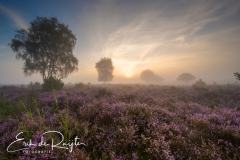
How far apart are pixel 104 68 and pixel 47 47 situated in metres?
30.8

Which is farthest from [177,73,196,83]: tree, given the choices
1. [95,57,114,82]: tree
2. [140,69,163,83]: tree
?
[95,57,114,82]: tree

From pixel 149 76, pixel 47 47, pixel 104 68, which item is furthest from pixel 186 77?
pixel 47 47

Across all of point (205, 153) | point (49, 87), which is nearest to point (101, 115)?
point (205, 153)

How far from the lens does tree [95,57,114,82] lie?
48031 millimetres

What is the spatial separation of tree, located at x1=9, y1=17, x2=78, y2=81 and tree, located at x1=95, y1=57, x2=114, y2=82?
2691 cm

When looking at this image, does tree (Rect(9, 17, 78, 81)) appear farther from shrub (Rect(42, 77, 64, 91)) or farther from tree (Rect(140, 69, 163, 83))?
tree (Rect(140, 69, 163, 83))

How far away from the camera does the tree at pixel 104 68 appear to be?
4803 cm

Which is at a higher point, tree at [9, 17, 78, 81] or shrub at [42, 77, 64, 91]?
tree at [9, 17, 78, 81]

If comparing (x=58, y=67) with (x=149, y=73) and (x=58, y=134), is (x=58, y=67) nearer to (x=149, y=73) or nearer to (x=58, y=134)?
(x=58, y=134)

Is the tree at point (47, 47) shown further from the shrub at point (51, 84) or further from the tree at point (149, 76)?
the tree at point (149, 76)

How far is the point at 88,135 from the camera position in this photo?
267 cm

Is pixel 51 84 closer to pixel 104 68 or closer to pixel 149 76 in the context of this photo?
pixel 104 68

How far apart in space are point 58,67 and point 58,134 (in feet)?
66.4

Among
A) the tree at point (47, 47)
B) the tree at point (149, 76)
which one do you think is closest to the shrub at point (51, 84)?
the tree at point (47, 47)
